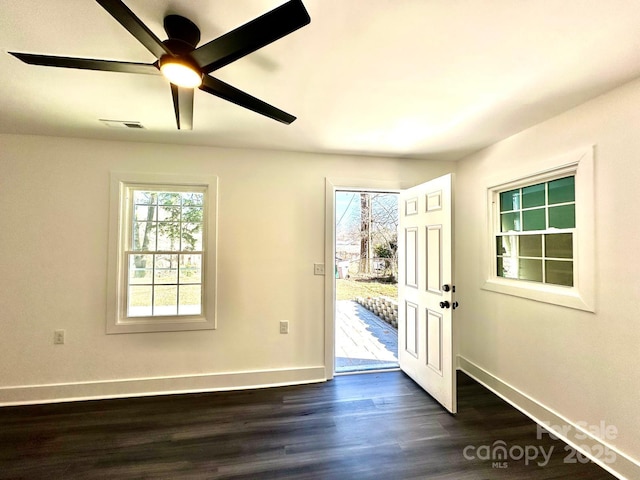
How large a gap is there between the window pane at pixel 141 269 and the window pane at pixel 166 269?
0.18 ft

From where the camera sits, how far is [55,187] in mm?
2420

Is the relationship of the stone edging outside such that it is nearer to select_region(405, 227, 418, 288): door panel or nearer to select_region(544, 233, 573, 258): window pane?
select_region(405, 227, 418, 288): door panel

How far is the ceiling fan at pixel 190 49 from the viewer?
0.89m

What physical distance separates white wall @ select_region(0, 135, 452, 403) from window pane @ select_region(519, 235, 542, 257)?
4.75 ft

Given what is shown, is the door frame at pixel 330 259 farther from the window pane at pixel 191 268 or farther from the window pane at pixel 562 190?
the window pane at pixel 562 190

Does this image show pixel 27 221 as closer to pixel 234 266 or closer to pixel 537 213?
pixel 234 266

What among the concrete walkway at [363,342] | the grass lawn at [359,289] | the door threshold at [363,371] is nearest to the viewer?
the door threshold at [363,371]

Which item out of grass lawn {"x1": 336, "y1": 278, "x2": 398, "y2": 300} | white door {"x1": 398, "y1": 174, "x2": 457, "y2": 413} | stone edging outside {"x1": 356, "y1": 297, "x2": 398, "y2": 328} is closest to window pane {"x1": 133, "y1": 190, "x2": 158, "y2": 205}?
white door {"x1": 398, "y1": 174, "x2": 457, "y2": 413}

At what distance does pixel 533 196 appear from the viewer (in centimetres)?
230

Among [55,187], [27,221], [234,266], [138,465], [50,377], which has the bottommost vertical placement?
[138,465]

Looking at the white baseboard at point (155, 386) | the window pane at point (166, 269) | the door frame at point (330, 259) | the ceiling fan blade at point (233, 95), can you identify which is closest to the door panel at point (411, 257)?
the door frame at point (330, 259)

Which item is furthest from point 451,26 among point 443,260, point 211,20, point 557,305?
point 557,305

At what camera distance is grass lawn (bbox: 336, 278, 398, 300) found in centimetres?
623

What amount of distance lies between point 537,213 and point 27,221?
14.8 ft
